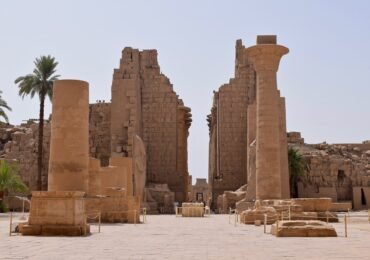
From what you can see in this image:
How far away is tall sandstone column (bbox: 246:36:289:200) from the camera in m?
22.2

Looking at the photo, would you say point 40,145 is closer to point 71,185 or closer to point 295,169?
point 71,185

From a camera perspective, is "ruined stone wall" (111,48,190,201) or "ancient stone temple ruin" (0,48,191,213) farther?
"ruined stone wall" (111,48,190,201)

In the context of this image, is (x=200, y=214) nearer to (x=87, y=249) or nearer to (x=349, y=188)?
(x=349, y=188)

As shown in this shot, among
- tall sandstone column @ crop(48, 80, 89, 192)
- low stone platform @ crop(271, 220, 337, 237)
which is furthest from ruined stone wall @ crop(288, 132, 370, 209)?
low stone platform @ crop(271, 220, 337, 237)

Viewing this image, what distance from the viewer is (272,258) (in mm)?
8156

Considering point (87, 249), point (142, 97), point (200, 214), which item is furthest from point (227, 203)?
point (87, 249)

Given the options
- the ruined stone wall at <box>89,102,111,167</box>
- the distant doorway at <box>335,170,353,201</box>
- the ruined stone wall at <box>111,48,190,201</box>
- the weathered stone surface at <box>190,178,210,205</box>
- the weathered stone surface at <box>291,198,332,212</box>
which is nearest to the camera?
the weathered stone surface at <box>291,198,332,212</box>

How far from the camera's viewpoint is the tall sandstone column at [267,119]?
874 inches

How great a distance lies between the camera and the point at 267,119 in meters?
22.3

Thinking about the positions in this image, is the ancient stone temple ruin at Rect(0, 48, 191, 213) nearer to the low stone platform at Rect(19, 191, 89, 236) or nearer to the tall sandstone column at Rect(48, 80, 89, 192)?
the tall sandstone column at Rect(48, 80, 89, 192)

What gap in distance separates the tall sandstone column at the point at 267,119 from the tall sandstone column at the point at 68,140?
811cm

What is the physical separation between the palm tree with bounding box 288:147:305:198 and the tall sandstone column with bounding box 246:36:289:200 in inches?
453

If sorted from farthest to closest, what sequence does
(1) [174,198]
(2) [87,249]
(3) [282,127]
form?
(1) [174,198]
(3) [282,127]
(2) [87,249]

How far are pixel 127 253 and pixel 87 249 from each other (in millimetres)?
1036
